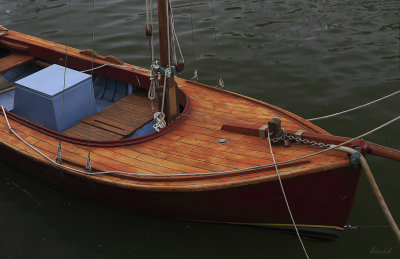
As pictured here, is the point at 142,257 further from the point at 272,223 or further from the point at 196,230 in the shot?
the point at 272,223

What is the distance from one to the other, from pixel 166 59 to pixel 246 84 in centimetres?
456

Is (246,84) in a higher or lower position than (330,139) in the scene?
lower

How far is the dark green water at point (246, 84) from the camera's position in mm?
7008

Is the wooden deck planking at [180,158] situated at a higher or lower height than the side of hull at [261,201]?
higher

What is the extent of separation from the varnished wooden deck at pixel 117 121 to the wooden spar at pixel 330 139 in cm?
179

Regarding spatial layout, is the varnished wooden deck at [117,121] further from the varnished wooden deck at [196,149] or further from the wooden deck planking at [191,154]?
the wooden deck planking at [191,154]

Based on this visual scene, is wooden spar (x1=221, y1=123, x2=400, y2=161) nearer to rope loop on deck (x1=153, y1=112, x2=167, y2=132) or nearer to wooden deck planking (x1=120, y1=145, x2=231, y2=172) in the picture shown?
wooden deck planking (x1=120, y1=145, x2=231, y2=172)

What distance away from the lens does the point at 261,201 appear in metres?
6.21

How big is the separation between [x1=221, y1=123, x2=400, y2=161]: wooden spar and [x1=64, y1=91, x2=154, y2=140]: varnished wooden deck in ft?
5.87

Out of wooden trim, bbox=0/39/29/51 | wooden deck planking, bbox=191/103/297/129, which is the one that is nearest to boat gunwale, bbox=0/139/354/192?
wooden deck planking, bbox=191/103/297/129

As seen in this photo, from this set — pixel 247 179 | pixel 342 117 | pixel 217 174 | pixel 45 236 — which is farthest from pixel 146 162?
pixel 342 117

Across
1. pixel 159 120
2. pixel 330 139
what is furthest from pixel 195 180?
pixel 330 139

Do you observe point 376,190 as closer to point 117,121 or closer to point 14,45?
point 117,121

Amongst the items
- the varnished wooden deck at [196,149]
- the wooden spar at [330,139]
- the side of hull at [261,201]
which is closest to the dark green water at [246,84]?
the side of hull at [261,201]
